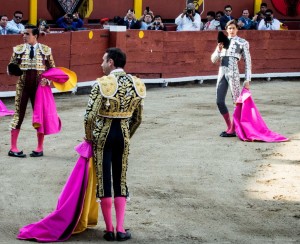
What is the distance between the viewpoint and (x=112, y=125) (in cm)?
617

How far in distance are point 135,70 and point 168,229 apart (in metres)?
9.12

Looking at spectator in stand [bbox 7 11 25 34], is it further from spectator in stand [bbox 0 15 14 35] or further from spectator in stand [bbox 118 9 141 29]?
spectator in stand [bbox 118 9 141 29]

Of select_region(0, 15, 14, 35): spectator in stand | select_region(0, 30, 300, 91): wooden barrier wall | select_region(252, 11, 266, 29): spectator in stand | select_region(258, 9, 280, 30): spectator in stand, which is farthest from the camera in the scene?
select_region(252, 11, 266, 29): spectator in stand

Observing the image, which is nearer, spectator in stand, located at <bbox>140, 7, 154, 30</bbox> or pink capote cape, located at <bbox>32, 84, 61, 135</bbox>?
pink capote cape, located at <bbox>32, 84, 61, 135</bbox>

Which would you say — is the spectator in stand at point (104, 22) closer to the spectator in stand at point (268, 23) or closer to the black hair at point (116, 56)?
the spectator in stand at point (268, 23)

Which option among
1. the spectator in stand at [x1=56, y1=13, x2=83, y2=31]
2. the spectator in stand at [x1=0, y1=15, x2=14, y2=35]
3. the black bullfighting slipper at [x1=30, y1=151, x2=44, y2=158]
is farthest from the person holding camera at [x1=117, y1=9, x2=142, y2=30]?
the black bullfighting slipper at [x1=30, y1=151, x2=44, y2=158]

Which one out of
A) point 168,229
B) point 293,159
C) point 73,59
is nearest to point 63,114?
point 73,59

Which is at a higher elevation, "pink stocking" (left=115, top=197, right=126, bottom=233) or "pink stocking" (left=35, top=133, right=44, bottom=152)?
"pink stocking" (left=115, top=197, right=126, bottom=233)

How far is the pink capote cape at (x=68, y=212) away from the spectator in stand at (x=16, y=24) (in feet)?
25.4

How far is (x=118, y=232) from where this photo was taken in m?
6.18

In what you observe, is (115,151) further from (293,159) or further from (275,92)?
(275,92)

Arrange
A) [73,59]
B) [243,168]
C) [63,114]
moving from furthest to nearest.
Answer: [73,59], [63,114], [243,168]

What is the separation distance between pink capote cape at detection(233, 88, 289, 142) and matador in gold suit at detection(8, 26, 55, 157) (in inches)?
94.5

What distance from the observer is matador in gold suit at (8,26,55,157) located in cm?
891
